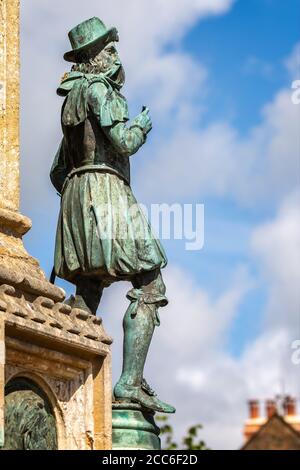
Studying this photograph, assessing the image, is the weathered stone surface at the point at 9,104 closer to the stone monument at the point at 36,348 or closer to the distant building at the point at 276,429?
the stone monument at the point at 36,348

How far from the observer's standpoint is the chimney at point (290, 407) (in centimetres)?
8894

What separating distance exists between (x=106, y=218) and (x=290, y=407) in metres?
78.0

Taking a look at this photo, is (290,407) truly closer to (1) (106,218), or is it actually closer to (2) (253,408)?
(2) (253,408)

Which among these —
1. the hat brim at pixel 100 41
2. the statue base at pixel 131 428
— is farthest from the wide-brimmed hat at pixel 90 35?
the statue base at pixel 131 428

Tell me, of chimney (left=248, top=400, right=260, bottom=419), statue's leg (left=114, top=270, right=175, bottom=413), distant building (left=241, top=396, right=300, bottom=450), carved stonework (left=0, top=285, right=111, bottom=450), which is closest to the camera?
carved stonework (left=0, top=285, right=111, bottom=450)

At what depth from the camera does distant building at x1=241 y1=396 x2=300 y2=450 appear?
255ft

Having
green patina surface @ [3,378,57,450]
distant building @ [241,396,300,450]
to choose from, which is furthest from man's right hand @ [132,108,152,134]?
distant building @ [241,396,300,450]

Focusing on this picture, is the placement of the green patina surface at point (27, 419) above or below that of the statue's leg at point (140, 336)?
below

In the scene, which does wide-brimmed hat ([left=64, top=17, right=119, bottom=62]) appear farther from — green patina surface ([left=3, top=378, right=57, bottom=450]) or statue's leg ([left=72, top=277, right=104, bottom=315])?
green patina surface ([left=3, top=378, right=57, bottom=450])

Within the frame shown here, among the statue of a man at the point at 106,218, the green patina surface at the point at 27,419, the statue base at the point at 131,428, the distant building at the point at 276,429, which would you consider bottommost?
the green patina surface at the point at 27,419

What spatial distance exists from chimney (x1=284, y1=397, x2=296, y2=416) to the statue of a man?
250 ft

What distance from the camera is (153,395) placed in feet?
42.9
